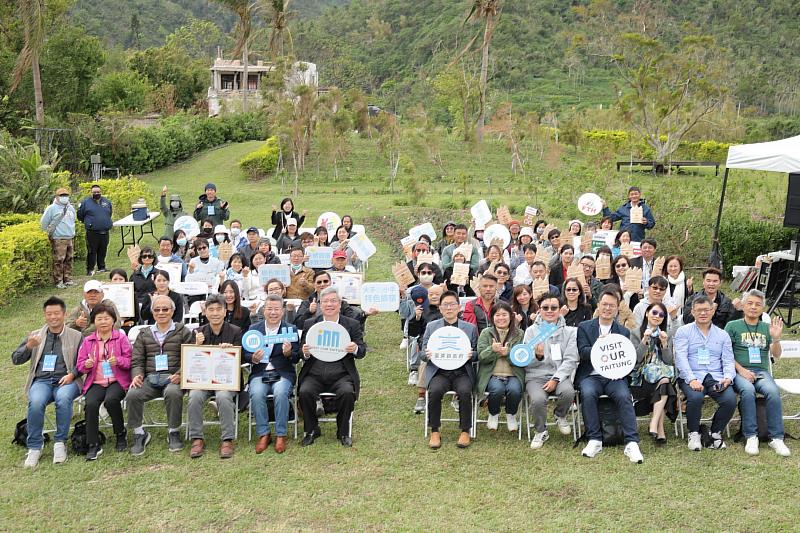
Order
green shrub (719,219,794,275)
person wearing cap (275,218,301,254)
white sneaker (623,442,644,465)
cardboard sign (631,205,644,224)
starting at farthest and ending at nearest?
green shrub (719,219,794,275) < cardboard sign (631,205,644,224) < person wearing cap (275,218,301,254) < white sneaker (623,442,644,465)

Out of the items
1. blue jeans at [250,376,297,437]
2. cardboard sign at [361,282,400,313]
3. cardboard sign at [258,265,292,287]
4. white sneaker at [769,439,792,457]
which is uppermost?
cardboard sign at [258,265,292,287]

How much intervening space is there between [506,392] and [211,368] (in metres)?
Result: 2.56

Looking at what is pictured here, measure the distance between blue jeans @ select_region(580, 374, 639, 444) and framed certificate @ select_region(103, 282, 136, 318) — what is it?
467cm

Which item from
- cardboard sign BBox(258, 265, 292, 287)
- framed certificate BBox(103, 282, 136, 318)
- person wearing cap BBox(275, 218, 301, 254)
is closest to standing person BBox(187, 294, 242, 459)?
framed certificate BBox(103, 282, 136, 318)

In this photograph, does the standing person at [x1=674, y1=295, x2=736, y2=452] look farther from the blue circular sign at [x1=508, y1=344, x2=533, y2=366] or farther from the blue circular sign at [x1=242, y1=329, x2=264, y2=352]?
the blue circular sign at [x1=242, y1=329, x2=264, y2=352]

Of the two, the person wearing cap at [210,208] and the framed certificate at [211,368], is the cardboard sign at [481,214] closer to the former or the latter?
the person wearing cap at [210,208]

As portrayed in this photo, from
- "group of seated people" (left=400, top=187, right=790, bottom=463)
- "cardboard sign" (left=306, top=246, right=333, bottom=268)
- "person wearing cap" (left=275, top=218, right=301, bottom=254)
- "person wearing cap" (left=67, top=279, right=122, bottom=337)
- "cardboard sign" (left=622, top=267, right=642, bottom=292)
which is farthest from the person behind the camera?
"person wearing cap" (left=275, top=218, right=301, bottom=254)

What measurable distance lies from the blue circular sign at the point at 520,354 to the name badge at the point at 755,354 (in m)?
1.98

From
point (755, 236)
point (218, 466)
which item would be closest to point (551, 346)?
point (218, 466)

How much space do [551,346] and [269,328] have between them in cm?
251

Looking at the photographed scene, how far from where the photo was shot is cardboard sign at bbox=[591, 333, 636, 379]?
6.36 metres

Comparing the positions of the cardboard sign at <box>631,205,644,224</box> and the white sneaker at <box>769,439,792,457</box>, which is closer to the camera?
the white sneaker at <box>769,439,792,457</box>

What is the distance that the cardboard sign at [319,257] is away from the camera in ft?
30.2

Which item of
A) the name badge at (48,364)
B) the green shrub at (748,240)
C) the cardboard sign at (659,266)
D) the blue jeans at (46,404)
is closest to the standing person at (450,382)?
the cardboard sign at (659,266)
